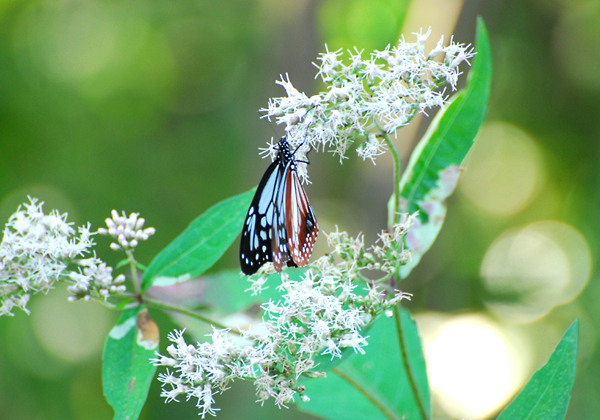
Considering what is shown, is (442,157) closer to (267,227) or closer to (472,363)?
(267,227)

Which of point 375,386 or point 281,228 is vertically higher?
point 281,228

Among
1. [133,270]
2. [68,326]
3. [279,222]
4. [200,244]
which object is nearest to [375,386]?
[279,222]

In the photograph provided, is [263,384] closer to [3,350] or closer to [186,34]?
[3,350]

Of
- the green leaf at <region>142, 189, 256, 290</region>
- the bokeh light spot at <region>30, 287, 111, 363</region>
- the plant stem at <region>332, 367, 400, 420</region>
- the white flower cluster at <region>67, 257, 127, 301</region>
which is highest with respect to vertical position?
the bokeh light spot at <region>30, 287, 111, 363</region>

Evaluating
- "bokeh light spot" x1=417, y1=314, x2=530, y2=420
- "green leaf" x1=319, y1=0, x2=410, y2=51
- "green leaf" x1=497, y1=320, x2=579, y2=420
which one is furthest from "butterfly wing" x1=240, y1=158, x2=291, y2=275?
"green leaf" x1=319, y1=0, x2=410, y2=51

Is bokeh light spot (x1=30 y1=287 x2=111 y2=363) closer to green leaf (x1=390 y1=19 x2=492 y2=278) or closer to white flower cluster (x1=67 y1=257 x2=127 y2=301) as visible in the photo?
white flower cluster (x1=67 y1=257 x2=127 y2=301)

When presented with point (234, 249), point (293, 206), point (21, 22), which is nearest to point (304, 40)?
point (234, 249)

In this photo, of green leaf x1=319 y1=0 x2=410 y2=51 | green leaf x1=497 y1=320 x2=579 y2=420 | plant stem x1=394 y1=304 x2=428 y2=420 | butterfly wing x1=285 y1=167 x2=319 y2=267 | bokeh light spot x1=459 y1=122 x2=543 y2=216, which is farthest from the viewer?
bokeh light spot x1=459 y1=122 x2=543 y2=216
